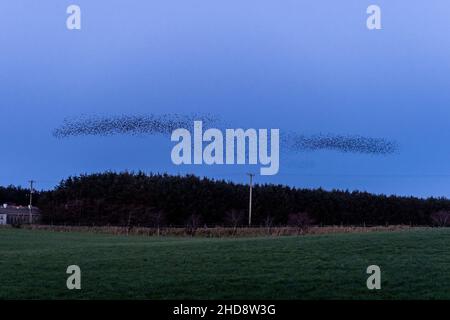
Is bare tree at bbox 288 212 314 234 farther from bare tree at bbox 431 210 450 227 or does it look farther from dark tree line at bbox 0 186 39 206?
dark tree line at bbox 0 186 39 206

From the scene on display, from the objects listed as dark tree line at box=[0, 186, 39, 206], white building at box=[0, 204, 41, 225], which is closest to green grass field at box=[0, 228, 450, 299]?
white building at box=[0, 204, 41, 225]

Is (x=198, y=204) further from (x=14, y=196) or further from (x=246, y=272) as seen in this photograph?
(x=14, y=196)

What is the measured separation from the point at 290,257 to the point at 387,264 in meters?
3.42

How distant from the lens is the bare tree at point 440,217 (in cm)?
8325

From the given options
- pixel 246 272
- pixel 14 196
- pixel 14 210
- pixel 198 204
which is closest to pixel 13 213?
pixel 14 210

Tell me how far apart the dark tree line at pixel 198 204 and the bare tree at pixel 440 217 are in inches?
97.8

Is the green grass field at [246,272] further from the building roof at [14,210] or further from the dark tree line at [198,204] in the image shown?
the building roof at [14,210]

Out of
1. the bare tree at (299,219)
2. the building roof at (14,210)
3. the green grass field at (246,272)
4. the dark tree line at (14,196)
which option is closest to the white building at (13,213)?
the building roof at (14,210)

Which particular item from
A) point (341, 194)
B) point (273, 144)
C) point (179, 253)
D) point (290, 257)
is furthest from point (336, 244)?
point (341, 194)

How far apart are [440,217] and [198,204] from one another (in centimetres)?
3290

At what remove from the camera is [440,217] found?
8575 cm

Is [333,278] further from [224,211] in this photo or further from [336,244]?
[224,211]

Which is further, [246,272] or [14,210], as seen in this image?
[14,210]
